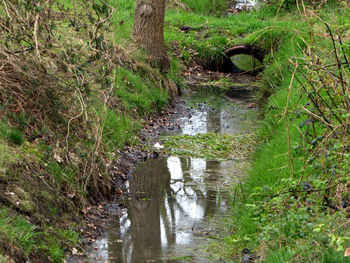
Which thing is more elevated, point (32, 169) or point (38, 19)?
point (38, 19)

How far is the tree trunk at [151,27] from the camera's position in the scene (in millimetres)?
11406

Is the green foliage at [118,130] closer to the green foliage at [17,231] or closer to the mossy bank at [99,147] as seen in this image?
the mossy bank at [99,147]

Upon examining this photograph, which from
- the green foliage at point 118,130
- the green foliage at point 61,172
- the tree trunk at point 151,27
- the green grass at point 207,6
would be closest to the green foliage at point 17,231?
the green foliage at point 61,172

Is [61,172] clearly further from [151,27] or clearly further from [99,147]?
[151,27]

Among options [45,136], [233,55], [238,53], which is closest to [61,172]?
[45,136]

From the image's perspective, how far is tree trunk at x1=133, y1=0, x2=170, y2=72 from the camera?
37.4 feet

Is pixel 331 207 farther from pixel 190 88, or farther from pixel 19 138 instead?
pixel 190 88

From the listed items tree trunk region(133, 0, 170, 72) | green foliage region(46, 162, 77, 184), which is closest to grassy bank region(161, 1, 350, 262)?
green foliage region(46, 162, 77, 184)

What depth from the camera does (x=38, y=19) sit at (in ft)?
20.7

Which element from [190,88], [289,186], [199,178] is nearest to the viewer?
[289,186]

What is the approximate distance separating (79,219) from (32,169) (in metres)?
0.76

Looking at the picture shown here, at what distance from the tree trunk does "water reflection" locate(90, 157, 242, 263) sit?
13.2 ft

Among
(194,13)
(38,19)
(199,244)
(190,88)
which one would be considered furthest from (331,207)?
(194,13)

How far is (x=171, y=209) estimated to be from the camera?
252 inches
